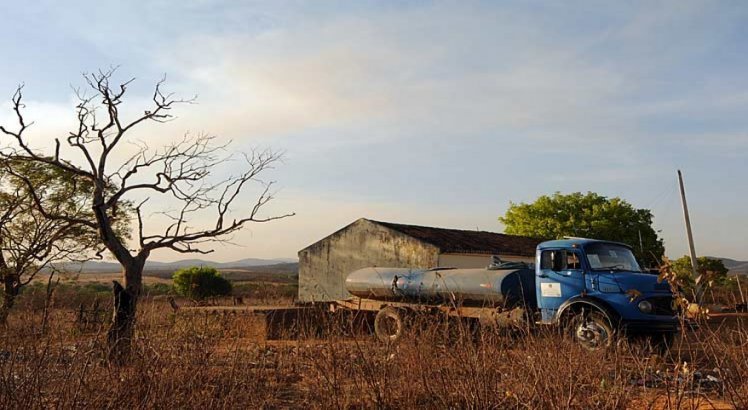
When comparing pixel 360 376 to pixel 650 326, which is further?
pixel 650 326

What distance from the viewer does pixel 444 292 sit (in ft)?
47.1

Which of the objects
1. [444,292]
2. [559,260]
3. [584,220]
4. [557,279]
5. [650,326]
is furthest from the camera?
[584,220]

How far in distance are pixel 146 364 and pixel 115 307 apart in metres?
4.66

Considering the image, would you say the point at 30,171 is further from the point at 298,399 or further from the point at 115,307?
the point at 298,399

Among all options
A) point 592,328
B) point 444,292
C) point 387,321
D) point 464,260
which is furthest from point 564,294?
point 464,260

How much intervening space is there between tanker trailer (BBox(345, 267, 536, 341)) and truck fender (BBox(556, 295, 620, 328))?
70 cm

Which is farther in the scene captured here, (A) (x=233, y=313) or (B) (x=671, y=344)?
(A) (x=233, y=313)

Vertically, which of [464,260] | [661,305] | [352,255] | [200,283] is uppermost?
[352,255]

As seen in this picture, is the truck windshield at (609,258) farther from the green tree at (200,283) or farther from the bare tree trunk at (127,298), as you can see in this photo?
the green tree at (200,283)

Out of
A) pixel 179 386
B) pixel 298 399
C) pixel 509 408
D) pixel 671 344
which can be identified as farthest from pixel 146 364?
pixel 671 344

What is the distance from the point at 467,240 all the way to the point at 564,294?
17.9 metres

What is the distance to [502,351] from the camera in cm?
680

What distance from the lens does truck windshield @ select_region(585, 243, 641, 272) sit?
42.4 ft

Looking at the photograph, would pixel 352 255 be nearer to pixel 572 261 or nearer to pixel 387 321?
pixel 387 321
